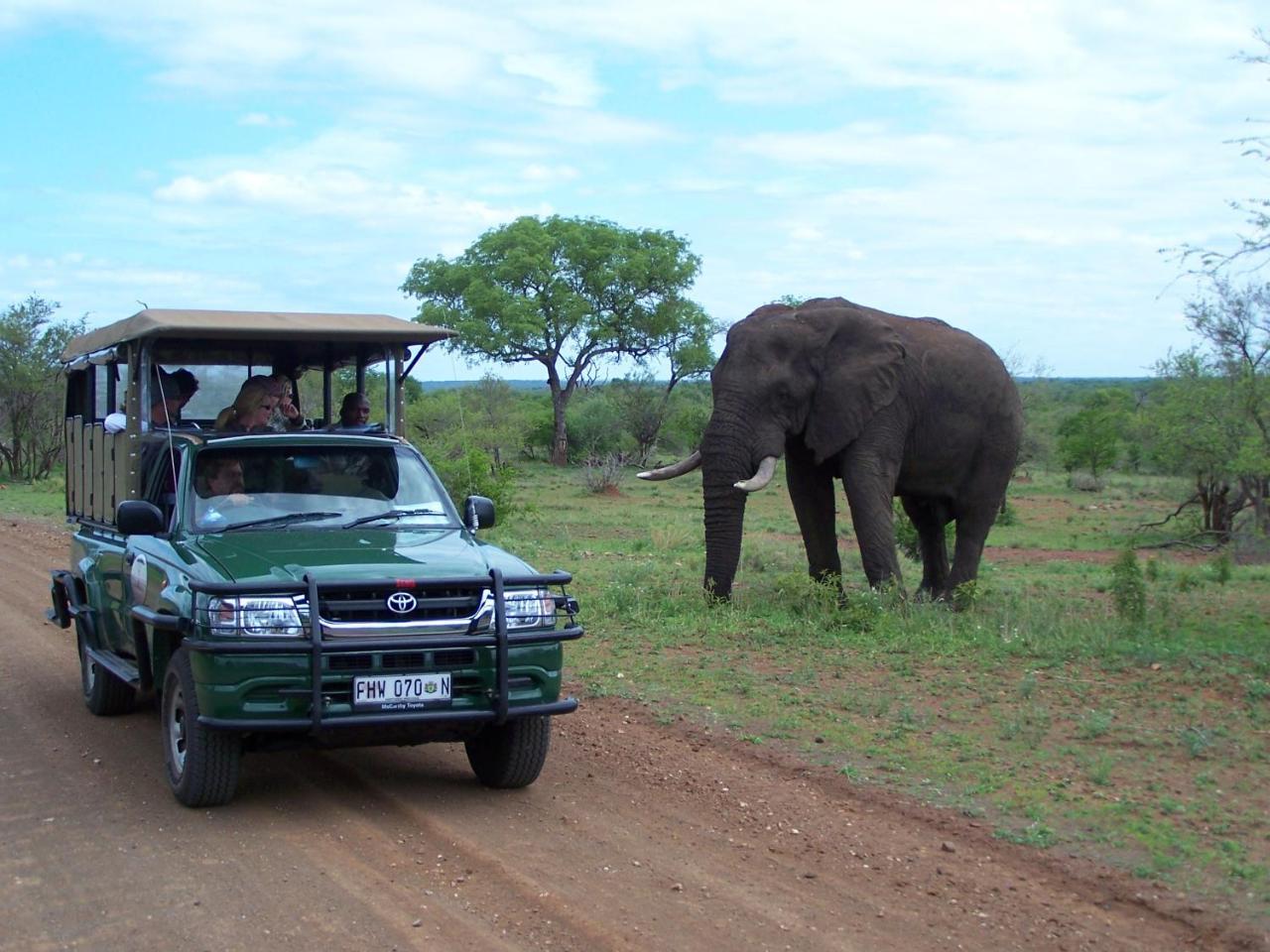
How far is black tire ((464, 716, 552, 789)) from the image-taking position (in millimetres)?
6711

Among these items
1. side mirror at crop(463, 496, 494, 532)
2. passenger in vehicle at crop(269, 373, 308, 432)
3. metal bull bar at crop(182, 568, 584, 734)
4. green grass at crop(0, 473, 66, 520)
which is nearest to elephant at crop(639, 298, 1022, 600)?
passenger in vehicle at crop(269, 373, 308, 432)

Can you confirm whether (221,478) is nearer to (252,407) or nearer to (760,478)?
(252,407)

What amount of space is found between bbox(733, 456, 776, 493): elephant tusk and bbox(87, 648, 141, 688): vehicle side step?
16.8 ft

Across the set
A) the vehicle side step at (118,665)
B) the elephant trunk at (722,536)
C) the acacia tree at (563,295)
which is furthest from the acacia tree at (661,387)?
the vehicle side step at (118,665)

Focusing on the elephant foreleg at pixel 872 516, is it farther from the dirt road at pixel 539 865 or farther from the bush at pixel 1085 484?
the bush at pixel 1085 484

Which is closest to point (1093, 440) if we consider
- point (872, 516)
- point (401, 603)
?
point (872, 516)

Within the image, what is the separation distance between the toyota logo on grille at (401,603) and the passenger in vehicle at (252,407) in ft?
10.4

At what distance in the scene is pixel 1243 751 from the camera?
717cm

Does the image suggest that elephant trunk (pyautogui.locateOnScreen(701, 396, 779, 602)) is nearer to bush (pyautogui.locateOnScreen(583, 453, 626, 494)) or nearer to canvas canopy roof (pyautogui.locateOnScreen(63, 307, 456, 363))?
canvas canopy roof (pyautogui.locateOnScreen(63, 307, 456, 363))

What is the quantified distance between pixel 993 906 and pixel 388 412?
18.6 ft

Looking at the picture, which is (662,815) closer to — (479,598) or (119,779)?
(479,598)

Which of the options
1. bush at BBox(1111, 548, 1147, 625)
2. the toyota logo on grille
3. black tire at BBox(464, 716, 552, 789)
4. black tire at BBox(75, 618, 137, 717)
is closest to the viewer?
the toyota logo on grille

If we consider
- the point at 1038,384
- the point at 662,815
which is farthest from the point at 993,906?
the point at 1038,384

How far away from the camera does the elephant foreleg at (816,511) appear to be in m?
12.8
